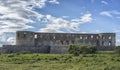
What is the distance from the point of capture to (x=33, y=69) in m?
23.2

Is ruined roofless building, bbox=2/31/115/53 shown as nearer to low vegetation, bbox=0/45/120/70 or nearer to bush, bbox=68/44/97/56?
bush, bbox=68/44/97/56

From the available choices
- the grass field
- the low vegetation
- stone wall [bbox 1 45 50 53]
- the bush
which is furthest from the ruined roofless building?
the grass field

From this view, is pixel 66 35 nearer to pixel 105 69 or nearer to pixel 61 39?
pixel 61 39

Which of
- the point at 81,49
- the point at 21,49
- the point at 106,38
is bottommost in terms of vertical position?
the point at 21,49

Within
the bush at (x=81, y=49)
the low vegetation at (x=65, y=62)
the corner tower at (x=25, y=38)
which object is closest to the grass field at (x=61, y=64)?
the low vegetation at (x=65, y=62)

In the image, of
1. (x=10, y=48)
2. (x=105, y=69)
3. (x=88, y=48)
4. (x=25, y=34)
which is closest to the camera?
(x=105, y=69)

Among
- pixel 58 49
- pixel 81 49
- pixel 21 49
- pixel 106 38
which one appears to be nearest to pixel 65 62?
pixel 81 49

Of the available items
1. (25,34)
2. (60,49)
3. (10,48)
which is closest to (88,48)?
(60,49)

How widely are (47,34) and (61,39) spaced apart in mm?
2745

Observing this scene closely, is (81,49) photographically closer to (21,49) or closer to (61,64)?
(21,49)

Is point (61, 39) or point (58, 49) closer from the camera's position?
point (58, 49)

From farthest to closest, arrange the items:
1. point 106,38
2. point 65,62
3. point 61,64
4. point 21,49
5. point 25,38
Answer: point 106,38
point 25,38
point 21,49
point 65,62
point 61,64

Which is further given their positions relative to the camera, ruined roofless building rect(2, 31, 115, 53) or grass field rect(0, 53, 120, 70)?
ruined roofless building rect(2, 31, 115, 53)

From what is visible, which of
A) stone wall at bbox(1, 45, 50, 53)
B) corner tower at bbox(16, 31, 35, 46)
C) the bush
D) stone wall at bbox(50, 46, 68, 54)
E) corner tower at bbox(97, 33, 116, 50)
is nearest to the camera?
the bush
